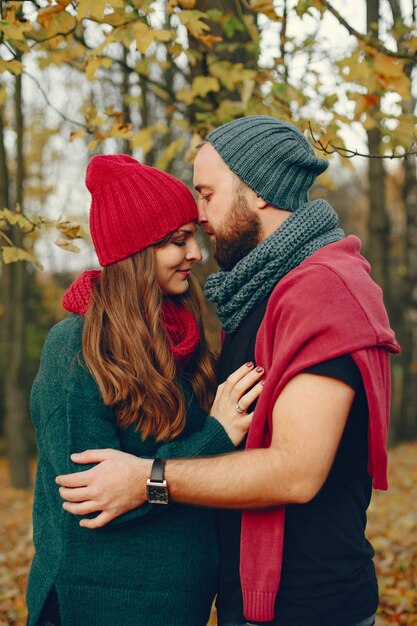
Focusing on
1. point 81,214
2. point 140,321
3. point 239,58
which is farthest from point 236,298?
point 81,214

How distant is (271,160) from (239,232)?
272 mm

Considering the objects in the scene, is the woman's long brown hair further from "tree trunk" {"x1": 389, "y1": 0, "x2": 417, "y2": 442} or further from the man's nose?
"tree trunk" {"x1": 389, "y1": 0, "x2": 417, "y2": 442}

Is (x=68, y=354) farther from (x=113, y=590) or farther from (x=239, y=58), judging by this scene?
(x=239, y=58)

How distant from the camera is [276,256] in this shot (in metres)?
2.24

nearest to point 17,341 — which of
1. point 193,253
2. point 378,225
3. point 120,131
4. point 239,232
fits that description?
point 378,225

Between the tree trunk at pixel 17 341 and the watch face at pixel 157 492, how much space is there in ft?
22.5

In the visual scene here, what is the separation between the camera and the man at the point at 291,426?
1923 millimetres

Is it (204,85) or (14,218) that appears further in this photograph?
(204,85)

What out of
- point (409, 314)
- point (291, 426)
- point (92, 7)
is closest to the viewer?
point (291, 426)

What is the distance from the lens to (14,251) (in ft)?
10.6

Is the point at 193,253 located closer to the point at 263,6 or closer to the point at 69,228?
the point at 69,228

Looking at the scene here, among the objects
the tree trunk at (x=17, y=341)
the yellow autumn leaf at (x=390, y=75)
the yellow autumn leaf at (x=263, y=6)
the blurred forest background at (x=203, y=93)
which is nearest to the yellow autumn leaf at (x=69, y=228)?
the blurred forest background at (x=203, y=93)

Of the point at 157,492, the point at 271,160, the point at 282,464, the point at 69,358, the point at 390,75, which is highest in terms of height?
the point at 390,75

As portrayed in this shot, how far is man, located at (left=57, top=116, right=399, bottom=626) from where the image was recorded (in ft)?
6.31
